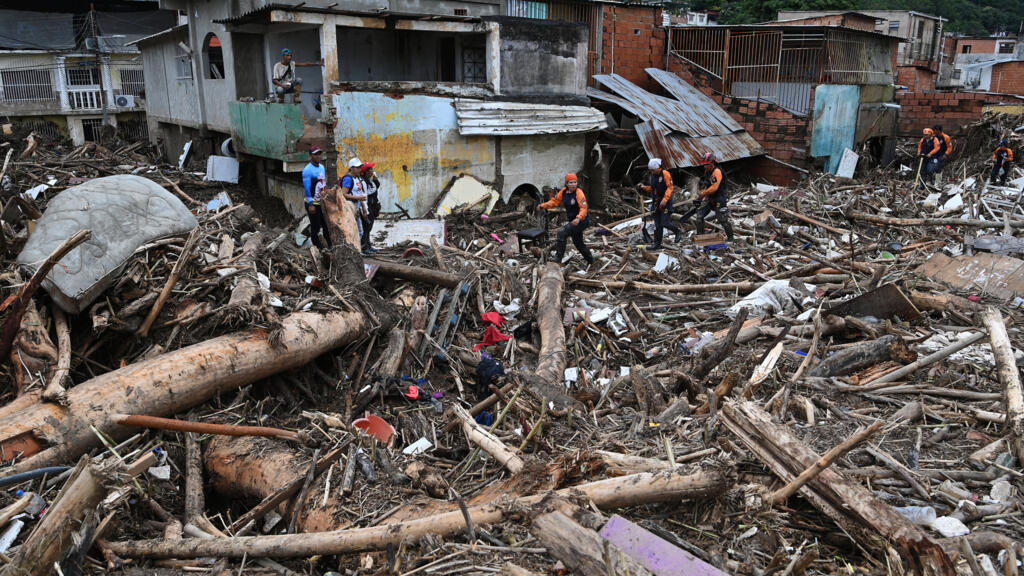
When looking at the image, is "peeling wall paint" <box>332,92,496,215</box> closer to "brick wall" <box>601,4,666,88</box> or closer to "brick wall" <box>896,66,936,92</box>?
"brick wall" <box>601,4,666,88</box>

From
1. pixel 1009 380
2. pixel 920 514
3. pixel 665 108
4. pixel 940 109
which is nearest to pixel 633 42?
pixel 665 108

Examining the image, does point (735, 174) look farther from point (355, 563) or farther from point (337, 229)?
point (355, 563)

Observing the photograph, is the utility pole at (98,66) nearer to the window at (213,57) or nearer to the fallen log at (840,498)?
the window at (213,57)

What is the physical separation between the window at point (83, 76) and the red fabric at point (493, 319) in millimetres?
24371

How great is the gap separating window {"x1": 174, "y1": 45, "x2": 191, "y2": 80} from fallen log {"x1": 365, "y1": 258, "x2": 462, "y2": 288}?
513 inches

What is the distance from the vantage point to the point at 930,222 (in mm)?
12898

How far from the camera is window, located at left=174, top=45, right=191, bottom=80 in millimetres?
18828

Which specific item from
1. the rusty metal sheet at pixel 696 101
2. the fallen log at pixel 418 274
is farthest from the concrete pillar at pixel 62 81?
the fallen log at pixel 418 274

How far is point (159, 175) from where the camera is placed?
1672cm

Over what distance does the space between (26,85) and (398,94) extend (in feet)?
62.8

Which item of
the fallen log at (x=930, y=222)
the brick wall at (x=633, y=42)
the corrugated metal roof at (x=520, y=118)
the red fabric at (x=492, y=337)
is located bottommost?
the red fabric at (x=492, y=337)

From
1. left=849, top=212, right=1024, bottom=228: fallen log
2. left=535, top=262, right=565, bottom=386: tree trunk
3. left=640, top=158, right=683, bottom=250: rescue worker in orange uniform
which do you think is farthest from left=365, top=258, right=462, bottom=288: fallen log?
left=849, top=212, right=1024, bottom=228: fallen log

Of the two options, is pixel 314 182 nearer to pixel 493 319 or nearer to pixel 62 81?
pixel 493 319

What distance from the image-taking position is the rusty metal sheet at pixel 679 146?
17234 mm
